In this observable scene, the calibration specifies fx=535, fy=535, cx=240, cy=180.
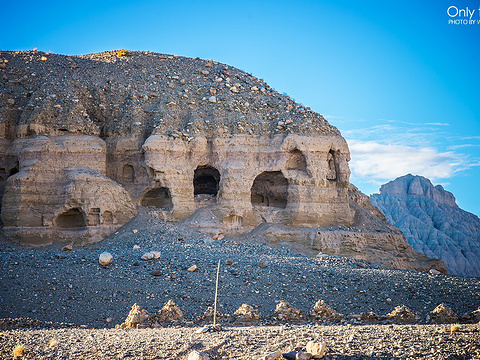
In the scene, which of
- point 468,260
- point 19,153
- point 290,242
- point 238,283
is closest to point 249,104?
point 290,242

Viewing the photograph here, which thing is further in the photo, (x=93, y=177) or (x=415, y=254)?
(x=415, y=254)

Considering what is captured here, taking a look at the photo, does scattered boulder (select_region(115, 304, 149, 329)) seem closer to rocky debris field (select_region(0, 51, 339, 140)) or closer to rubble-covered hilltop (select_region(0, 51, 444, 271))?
rubble-covered hilltop (select_region(0, 51, 444, 271))

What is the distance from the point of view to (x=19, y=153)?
87.9 ft

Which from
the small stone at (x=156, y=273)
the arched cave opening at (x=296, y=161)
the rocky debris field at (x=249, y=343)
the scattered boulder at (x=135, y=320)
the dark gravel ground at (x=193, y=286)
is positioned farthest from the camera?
the arched cave opening at (x=296, y=161)

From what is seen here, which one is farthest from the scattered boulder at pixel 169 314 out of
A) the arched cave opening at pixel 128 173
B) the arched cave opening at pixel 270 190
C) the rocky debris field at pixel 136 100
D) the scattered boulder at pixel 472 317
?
the arched cave opening at pixel 270 190

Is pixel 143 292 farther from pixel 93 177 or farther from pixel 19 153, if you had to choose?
pixel 19 153

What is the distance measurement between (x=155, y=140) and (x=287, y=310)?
1534 cm

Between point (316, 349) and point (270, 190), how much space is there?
2170 cm

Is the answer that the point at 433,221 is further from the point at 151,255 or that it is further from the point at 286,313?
the point at 286,313

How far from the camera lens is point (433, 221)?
63031 millimetres

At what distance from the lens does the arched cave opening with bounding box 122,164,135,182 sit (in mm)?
28598

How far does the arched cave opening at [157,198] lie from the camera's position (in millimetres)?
28375

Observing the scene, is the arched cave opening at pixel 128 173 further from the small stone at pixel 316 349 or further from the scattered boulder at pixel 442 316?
the small stone at pixel 316 349

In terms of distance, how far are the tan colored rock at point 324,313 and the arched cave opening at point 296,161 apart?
15.2 meters
